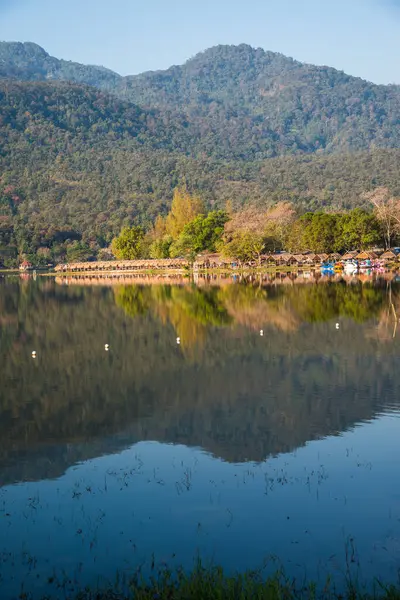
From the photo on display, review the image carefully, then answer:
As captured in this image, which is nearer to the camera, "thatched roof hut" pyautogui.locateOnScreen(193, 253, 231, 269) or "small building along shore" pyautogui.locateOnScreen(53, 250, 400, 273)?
"small building along shore" pyautogui.locateOnScreen(53, 250, 400, 273)

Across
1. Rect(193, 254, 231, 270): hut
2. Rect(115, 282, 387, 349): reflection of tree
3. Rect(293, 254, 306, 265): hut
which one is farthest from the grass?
Rect(193, 254, 231, 270): hut

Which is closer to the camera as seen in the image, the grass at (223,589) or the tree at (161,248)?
the grass at (223,589)

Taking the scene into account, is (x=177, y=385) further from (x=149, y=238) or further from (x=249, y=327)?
(x=149, y=238)

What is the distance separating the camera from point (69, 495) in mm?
10859

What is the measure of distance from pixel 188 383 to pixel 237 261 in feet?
263

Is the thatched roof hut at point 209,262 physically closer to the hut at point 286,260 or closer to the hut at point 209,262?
the hut at point 209,262

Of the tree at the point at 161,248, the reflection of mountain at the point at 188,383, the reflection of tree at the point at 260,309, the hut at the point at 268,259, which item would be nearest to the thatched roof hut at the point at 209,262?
the hut at the point at 268,259

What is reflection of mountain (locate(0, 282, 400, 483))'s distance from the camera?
13.8 metres

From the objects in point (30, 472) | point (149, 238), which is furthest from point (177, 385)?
point (149, 238)

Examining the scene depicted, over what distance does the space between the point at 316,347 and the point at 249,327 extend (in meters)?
6.30

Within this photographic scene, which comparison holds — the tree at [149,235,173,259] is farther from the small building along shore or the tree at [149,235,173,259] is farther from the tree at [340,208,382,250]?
the tree at [340,208,382,250]

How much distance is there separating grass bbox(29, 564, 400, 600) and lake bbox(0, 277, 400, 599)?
0.32 meters

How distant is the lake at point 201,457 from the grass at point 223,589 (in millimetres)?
319

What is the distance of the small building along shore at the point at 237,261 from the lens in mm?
93188
